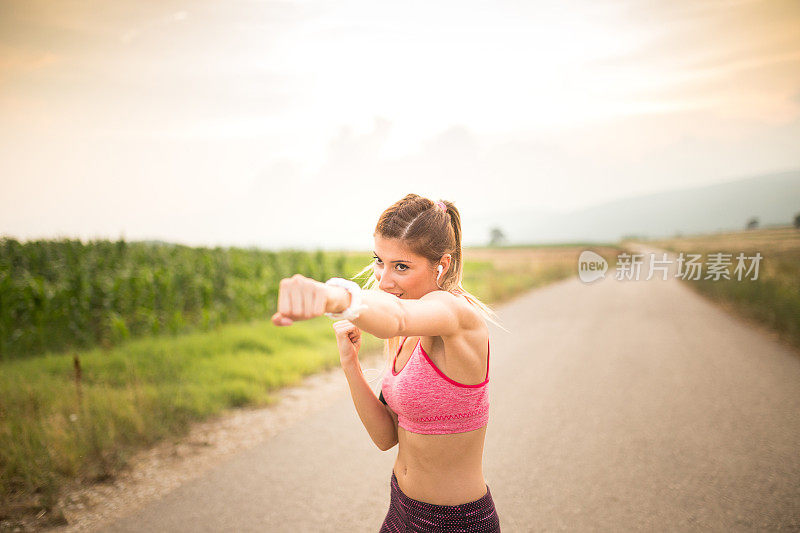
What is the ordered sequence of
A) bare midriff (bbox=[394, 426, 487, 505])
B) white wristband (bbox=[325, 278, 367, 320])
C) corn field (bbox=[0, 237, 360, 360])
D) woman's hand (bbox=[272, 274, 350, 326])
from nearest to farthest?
woman's hand (bbox=[272, 274, 350, 326]) → white wristband (bbox=[325, 278, 367, 320]) → bare midriff (bbox=[394, 426, 487, 505]) → corn field (bbox=[0, 237, 360, 360])

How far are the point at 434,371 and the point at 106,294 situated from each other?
349 inches

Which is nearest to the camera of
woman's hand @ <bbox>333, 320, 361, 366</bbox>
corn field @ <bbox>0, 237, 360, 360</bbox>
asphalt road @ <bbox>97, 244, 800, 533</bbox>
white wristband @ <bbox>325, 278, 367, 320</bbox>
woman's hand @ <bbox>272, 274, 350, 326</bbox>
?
woman's hand @ <bbox>272, 274, 350, 326</bbox>

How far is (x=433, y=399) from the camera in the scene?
1521 millimetres

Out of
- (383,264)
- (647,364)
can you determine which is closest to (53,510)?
(383,264)

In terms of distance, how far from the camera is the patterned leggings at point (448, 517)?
161 centimetres

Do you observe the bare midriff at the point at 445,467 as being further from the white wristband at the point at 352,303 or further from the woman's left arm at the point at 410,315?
the white wristband at the point at 352,303

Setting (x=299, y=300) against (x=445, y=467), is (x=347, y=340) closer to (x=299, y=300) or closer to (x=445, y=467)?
(x=445, y=467)

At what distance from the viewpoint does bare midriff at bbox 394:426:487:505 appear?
160 cm

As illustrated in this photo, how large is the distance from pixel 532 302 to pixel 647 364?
25.9ft

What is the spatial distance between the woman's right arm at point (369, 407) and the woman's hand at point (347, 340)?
0.09ft

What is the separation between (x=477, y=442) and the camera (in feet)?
5.42

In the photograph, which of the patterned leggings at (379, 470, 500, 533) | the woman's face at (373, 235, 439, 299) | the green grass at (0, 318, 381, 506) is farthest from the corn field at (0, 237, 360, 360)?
the woman's face at (373, 235, 439, 299)

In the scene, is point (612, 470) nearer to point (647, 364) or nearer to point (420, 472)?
point (420, 472)

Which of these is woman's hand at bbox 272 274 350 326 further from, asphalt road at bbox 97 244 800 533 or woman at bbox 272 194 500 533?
asphalt road at bbox 97 244 800 533
